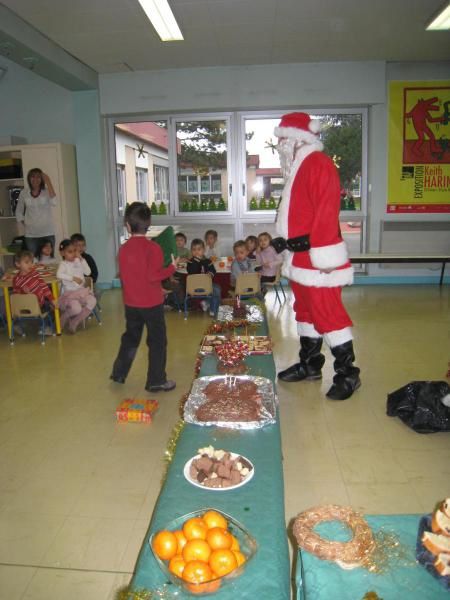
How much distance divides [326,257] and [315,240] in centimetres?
14

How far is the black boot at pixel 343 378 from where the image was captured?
11.3 feet

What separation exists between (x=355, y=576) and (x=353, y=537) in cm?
12

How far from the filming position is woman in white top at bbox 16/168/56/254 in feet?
22.4

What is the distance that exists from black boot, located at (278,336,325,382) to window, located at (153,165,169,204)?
5.20 metres

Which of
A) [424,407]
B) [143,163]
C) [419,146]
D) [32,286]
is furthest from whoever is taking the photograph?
[143,163]

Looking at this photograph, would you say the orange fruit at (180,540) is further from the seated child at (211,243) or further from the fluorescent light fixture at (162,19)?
the seated child at (211,243)

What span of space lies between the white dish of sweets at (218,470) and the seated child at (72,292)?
12.7 ft

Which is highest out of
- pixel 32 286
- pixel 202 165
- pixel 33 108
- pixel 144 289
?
pixel 33 108

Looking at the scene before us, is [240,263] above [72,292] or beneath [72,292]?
above

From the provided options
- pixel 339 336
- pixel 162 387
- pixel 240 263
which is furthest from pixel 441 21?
pixel 162 387

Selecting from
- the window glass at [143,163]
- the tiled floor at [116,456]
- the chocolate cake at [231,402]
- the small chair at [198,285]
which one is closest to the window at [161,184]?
the window glass at [143,163]

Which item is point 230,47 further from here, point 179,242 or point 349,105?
point 179,242

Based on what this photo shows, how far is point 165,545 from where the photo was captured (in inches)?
53.8

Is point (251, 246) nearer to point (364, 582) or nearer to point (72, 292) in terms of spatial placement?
point (72, 292)
